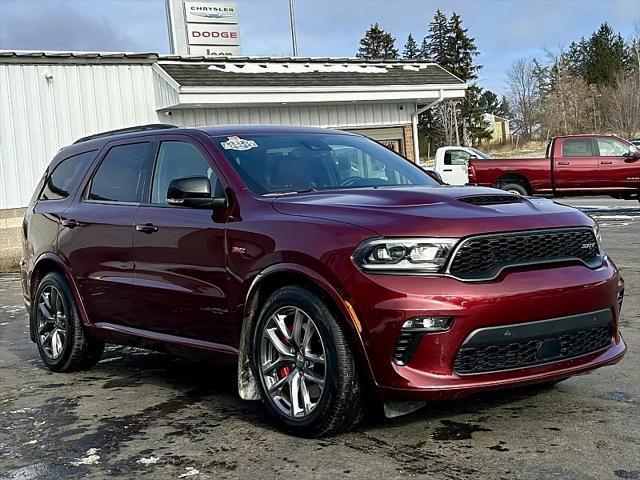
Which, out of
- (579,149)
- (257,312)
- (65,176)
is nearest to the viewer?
(257,312)

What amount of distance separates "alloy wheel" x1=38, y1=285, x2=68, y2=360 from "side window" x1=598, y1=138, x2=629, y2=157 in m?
17.0

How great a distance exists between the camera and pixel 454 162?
27.2 m

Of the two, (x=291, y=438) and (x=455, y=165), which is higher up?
(x=455, y=165)

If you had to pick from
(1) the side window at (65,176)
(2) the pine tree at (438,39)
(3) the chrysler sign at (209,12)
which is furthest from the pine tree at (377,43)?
(1) the side window at (65,176)

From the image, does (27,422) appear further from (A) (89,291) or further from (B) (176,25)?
(B) (176,25)

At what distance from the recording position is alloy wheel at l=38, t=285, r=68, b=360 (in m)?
6.57

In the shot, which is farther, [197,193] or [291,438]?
[197,193]

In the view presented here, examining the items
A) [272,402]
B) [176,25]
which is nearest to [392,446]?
[272,402]

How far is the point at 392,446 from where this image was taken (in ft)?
13.9

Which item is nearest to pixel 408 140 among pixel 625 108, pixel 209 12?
pixel 209 12

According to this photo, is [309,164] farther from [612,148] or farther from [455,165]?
[455,165]

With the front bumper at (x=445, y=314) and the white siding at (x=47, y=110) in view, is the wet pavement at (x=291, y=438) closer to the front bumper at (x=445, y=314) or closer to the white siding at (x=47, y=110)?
the front bumper at (x=445, y=314)

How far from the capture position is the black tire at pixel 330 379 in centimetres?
421

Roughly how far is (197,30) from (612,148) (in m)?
12.4
